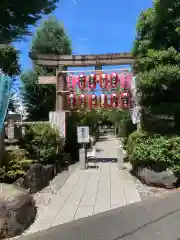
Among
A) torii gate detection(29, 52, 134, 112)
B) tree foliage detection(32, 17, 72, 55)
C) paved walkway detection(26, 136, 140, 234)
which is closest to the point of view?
paved walkway detection(26, 136, 140, 234)

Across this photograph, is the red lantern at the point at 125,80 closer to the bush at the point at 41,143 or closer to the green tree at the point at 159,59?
the green tree at the point at 159,59

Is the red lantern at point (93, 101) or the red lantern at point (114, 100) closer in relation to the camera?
the red lantern at point (114, 100)

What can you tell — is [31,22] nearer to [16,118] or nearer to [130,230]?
[130,230]

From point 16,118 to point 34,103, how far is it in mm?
1901

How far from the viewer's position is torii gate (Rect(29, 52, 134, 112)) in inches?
473

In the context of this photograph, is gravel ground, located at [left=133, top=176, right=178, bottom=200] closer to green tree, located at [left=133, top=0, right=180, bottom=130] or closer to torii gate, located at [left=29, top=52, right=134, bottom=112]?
green tree, located at [left=133, top=0, right=180, bottom=130]

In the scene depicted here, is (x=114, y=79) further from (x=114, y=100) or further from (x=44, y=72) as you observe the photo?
(x=44, y=72)

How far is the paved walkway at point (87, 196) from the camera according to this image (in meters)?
5.39

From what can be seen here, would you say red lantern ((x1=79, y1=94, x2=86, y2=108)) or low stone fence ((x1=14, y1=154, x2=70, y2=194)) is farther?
Answer: red lantern ((x1=79, y1=94, x2=86, y2=108))

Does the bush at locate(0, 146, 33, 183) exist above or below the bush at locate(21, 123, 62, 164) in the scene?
below

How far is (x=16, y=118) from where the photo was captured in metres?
20.1

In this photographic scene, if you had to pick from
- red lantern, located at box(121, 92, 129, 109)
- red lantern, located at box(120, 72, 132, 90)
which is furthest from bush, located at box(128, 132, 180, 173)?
red lantern, located at box(120, 72, 132, 90)

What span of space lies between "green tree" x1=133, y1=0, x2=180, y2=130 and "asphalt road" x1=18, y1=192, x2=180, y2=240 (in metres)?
3.67

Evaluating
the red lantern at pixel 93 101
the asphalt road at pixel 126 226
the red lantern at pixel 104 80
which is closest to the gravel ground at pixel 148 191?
the asphalt road at pixel 126 226
